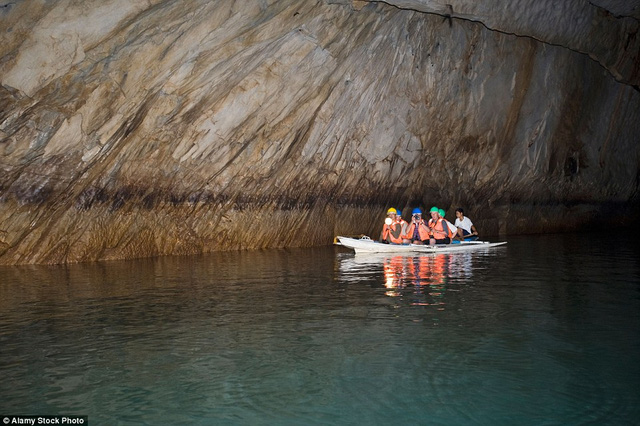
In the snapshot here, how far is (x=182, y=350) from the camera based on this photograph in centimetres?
682

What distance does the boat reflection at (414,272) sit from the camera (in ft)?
34.3

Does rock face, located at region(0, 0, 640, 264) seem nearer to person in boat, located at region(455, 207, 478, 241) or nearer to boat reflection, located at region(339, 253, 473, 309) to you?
person in boat, located at region(455, 207, 478, 241)

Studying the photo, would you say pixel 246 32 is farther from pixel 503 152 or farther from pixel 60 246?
pixel 503 152

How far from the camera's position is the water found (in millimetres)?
5070

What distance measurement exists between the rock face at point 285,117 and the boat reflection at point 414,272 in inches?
162

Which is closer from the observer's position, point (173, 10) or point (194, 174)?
point (173, 10)

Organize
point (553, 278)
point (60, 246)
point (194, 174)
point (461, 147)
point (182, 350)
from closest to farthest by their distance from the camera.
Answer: point (182, 350)
point (553, 278)
point (60, 246)
point (194, 174)
point (461, 147)

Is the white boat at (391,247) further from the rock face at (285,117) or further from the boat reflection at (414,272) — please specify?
the rock face at (285,117)

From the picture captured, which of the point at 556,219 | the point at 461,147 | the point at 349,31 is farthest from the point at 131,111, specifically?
the point at 556,219

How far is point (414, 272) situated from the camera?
44.1ft

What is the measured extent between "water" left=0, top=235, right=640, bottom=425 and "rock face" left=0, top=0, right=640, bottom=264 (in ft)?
11.7

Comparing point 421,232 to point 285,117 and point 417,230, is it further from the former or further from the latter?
point 285,117

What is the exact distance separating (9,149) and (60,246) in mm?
3204

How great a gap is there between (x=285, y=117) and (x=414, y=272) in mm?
6523
